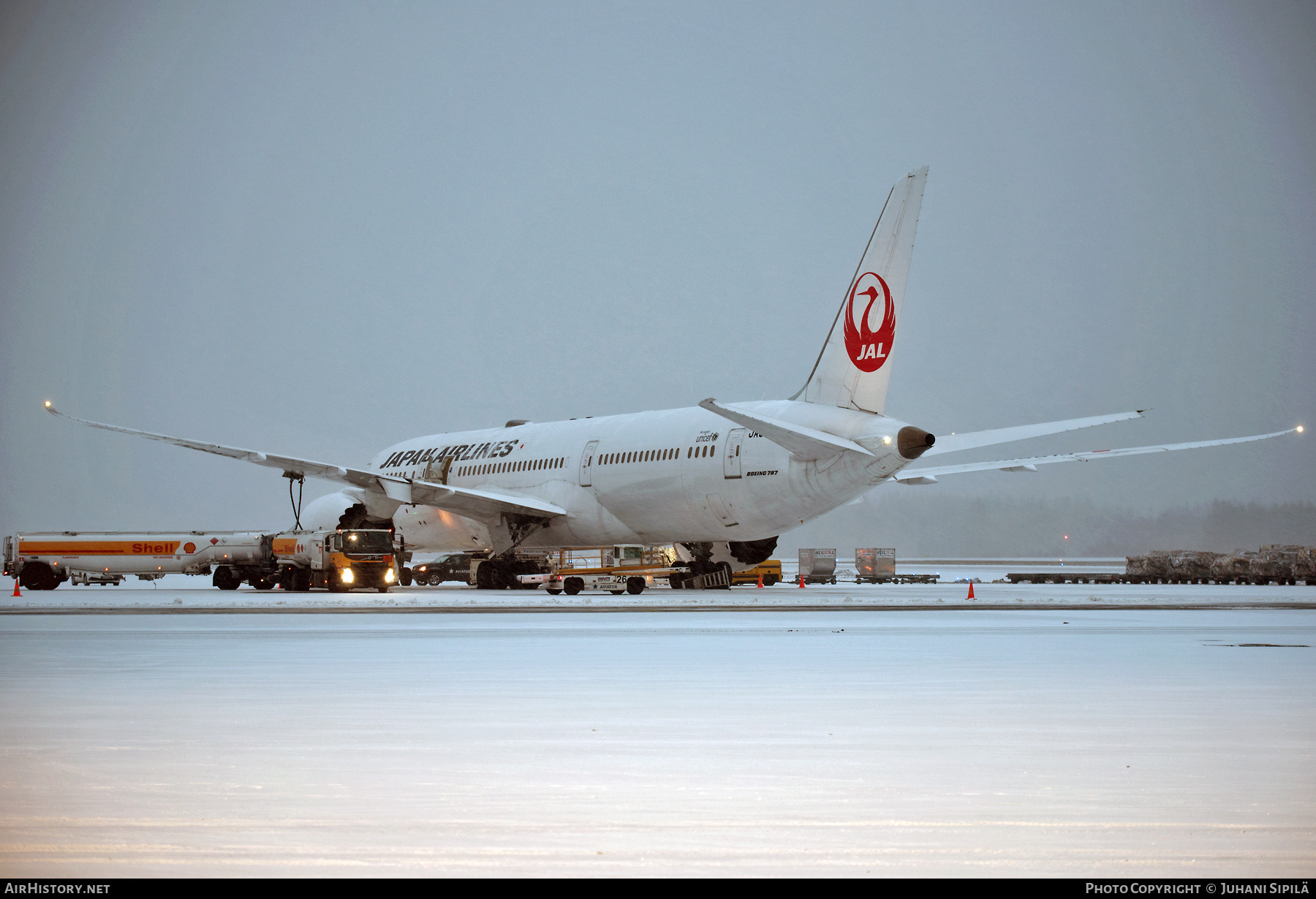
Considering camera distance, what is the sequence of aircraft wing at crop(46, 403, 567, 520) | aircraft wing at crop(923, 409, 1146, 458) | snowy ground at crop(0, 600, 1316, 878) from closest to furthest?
A: snowy ground at crop(0, 600, 1316, 878) < aircraft wing at crop(923, 409, 1146, 458) < aircraft wing at crop(46, 403, 567, 520)

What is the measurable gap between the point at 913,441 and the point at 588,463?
45.8 ft

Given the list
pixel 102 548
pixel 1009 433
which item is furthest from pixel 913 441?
pixel 102 548

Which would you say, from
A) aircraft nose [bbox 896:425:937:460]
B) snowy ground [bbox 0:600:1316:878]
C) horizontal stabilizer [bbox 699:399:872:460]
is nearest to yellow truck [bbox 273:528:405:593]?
horizontal stabilizer [bbox 699:399:872:460]

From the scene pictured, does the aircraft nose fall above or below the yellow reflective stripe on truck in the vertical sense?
above

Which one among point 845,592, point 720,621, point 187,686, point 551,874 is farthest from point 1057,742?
point 845,592

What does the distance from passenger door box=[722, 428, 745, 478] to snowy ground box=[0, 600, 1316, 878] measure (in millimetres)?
19884

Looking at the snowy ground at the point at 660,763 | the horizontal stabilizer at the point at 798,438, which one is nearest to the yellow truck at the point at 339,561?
the horizontal stabilizer at the point at 798,438

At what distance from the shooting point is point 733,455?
37.2 m

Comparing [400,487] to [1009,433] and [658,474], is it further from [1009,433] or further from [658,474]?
[1009,433]

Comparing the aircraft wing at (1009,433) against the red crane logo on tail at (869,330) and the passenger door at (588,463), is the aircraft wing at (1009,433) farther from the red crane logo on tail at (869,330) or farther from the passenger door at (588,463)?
the passenger door at (588,463)

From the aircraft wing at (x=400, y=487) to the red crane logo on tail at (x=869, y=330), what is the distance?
13141 mm

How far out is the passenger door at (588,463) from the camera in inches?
1704

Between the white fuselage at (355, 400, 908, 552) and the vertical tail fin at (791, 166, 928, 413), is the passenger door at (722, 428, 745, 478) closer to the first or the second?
the white fuselage at (355, 400, 908, 552)

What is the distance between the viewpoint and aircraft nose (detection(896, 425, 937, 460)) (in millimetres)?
32594
